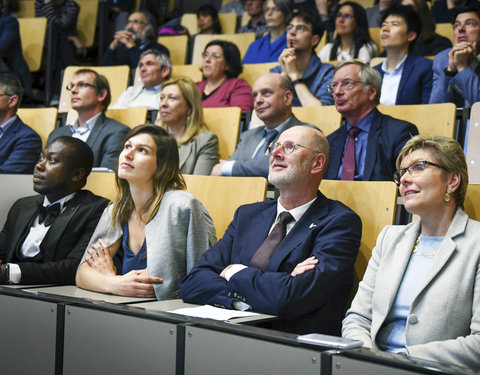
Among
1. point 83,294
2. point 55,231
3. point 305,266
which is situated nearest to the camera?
point 305,266

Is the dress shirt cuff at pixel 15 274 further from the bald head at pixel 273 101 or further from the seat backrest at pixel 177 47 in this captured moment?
the seat backrest at pixel 177 47

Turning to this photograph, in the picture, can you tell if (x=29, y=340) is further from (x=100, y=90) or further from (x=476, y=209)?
(x=100, y=90)

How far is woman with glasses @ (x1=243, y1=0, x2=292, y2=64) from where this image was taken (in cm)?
484

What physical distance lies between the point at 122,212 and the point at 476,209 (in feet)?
4.20

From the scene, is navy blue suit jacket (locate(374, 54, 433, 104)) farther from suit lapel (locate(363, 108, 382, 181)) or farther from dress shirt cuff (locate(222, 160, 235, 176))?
dress shirt cuff (locate(222, 160, 235, 176))

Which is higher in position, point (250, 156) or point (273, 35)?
point (273, 35)

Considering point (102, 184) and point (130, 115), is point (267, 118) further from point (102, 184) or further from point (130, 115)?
point (130, 115)

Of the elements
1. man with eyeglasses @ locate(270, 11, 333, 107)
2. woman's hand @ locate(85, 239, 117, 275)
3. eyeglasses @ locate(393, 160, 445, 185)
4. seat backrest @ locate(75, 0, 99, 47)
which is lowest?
woman's hand @ locate(85, 239, 117, 275)

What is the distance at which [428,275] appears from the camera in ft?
5.59

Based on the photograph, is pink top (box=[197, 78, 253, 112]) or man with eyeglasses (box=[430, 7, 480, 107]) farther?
pink top (box=[197, 78, 253, 112])

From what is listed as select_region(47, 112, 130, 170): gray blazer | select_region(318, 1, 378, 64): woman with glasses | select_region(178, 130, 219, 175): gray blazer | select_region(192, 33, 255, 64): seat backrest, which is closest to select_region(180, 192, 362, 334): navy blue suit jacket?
select_region(178, 130, 219, 175): gray blazer

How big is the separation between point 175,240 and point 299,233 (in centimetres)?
49

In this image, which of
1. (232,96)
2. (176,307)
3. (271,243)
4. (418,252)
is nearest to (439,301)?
(418,252)

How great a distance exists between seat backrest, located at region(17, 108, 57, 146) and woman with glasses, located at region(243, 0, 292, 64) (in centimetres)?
158
